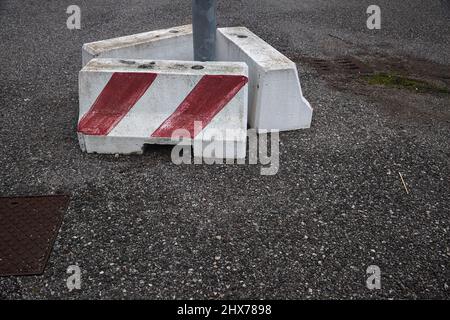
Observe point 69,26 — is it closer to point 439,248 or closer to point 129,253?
point 129,253

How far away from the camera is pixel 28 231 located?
323cm

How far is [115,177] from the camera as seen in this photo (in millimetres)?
3814

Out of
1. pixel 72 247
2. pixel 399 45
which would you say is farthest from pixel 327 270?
pixel 399 45

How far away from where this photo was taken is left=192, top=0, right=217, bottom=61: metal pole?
423cm

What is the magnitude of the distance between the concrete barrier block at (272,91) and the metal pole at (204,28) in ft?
1.32

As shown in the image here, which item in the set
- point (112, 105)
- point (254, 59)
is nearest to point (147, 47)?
point (112, 105)

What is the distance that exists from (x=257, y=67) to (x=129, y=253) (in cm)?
227

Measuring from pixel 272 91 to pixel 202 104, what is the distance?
0.75 meters

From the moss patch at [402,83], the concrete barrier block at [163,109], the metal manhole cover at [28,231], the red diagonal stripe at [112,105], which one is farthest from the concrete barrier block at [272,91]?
the metal manhole cover at [28,231]

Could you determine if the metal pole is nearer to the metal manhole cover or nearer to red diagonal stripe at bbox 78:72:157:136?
red diagonal stripe at bbox 78:72:157:136

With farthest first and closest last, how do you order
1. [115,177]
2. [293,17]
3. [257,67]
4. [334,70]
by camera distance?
[293,17], [334,70], [257,67], [115,177]

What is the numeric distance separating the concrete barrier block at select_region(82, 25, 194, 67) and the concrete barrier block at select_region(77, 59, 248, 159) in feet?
2.17

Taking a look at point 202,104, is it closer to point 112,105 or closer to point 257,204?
point 112,105

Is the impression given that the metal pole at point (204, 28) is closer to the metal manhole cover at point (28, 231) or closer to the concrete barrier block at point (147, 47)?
the concrete barrier block at point (147, 47)
